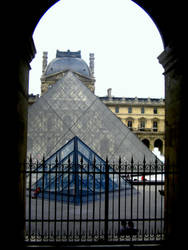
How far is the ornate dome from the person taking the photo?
54.5m

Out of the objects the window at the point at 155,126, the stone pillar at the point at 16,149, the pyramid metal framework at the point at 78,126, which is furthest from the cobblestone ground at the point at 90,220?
the window at the point at 155,126

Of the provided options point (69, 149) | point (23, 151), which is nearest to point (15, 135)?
point (23, 151)

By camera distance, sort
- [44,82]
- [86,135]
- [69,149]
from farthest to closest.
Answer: [44,82], [86,135], [69,149]

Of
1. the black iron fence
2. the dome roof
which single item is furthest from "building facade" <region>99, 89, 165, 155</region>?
the black iron fence

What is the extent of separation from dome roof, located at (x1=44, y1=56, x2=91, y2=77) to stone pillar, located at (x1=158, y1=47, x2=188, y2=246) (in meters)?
50.9

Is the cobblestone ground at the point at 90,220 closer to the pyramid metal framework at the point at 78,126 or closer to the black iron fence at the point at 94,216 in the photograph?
the black iron fence at the point at 94,216

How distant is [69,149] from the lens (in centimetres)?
1259

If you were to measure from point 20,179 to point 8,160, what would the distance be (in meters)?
0.52

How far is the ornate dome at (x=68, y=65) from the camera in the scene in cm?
5453

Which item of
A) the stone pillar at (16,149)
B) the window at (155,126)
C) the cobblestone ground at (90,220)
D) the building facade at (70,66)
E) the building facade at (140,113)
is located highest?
the building facade at (70,66)

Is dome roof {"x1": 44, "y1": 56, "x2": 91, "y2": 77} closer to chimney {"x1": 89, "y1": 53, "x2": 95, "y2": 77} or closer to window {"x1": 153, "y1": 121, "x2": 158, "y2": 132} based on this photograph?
chimney {"x1": 89, "y1": 53, "x2": 95, "y2": 77}

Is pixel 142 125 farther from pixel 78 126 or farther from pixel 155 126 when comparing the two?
pixel 78 126

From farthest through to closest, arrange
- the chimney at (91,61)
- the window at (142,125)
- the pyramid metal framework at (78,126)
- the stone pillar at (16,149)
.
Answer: the chimney at (91,61)
the window at (142,125)
the pyramid metal framework at (78,126)
the stone pillar at (16,149)

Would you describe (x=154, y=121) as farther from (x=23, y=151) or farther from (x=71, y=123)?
(x=23, y=151)
